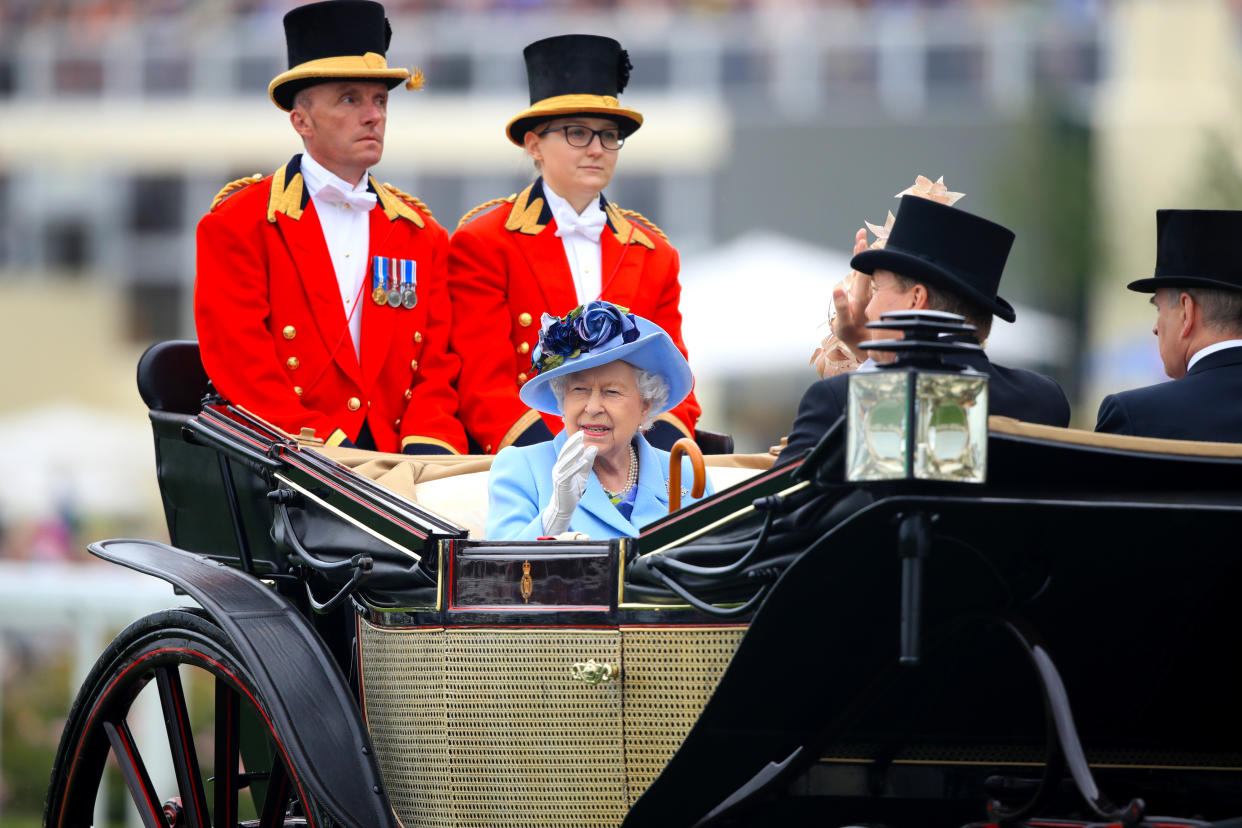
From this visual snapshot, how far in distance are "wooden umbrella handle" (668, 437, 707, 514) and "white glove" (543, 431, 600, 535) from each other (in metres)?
0.17

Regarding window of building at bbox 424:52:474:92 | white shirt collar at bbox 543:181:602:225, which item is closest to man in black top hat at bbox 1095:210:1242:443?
white shirt collar at bbox 543:181:602:225

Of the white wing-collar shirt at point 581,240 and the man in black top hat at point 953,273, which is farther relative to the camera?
the white wing-collar shirt at point 581,240

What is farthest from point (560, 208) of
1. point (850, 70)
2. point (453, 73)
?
point (850, 70)

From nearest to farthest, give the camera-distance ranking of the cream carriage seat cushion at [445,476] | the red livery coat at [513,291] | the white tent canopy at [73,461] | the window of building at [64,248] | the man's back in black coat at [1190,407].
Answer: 1. the man's back in black coat at [1190,407]
2. the cream carriage seat cushion at [445,476]
3. the red livery coat at [513,291]
4. the white tent canopy at [73,461]
5. the window of building at [64,248]

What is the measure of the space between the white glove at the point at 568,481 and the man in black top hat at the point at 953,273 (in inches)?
25.3

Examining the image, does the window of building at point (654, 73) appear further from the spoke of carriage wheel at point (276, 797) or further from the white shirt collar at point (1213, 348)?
the spoke of carriage wheel at point (276, 797)

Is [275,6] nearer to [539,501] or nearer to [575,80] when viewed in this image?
[575,80]

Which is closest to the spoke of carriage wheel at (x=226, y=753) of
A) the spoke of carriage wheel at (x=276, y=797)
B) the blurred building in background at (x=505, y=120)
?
the spoke of carriage wheel at (x=276, y=797)

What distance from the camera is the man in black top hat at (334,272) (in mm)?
4223

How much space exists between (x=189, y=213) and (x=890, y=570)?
710 inches

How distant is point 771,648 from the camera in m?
2.70

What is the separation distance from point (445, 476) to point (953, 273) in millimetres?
1370

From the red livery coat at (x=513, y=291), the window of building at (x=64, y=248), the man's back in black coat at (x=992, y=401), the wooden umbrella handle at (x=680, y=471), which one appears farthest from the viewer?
the window of building at (x=64, y=248)

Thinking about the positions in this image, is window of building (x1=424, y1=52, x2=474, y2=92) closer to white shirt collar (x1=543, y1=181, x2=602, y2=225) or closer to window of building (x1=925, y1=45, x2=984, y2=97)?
window of building (x1=925, y1=45, x2=984, y2=97)
